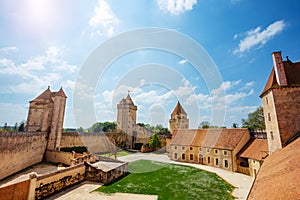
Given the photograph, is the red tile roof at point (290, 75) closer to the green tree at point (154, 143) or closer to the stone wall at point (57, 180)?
the stone wall at point (57, 180)

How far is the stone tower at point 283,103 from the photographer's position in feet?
37.5

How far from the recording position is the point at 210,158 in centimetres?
2078

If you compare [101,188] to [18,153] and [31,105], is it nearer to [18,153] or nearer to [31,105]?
[18,153]

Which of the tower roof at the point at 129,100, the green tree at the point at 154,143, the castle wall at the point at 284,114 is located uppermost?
the tower roof at the point at 129,100

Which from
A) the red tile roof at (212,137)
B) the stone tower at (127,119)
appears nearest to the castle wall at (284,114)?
the red tile roof at (212,137)

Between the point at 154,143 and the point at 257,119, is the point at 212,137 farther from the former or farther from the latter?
the point at 154,143

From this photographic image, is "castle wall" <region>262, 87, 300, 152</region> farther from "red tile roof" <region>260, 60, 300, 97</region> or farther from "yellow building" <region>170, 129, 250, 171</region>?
"yellow building" <region>170, 129, 250, 171</region>

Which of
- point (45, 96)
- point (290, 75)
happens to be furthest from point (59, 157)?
point (290, 75)

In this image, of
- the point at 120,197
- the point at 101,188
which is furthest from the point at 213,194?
the point at 101,188

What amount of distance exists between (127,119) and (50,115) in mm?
20372

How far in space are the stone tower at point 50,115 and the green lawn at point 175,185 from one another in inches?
558

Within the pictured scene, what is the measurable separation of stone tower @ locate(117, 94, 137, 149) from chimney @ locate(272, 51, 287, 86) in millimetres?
33001

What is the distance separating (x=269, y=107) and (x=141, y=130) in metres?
33.2

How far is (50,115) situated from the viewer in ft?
75.9
